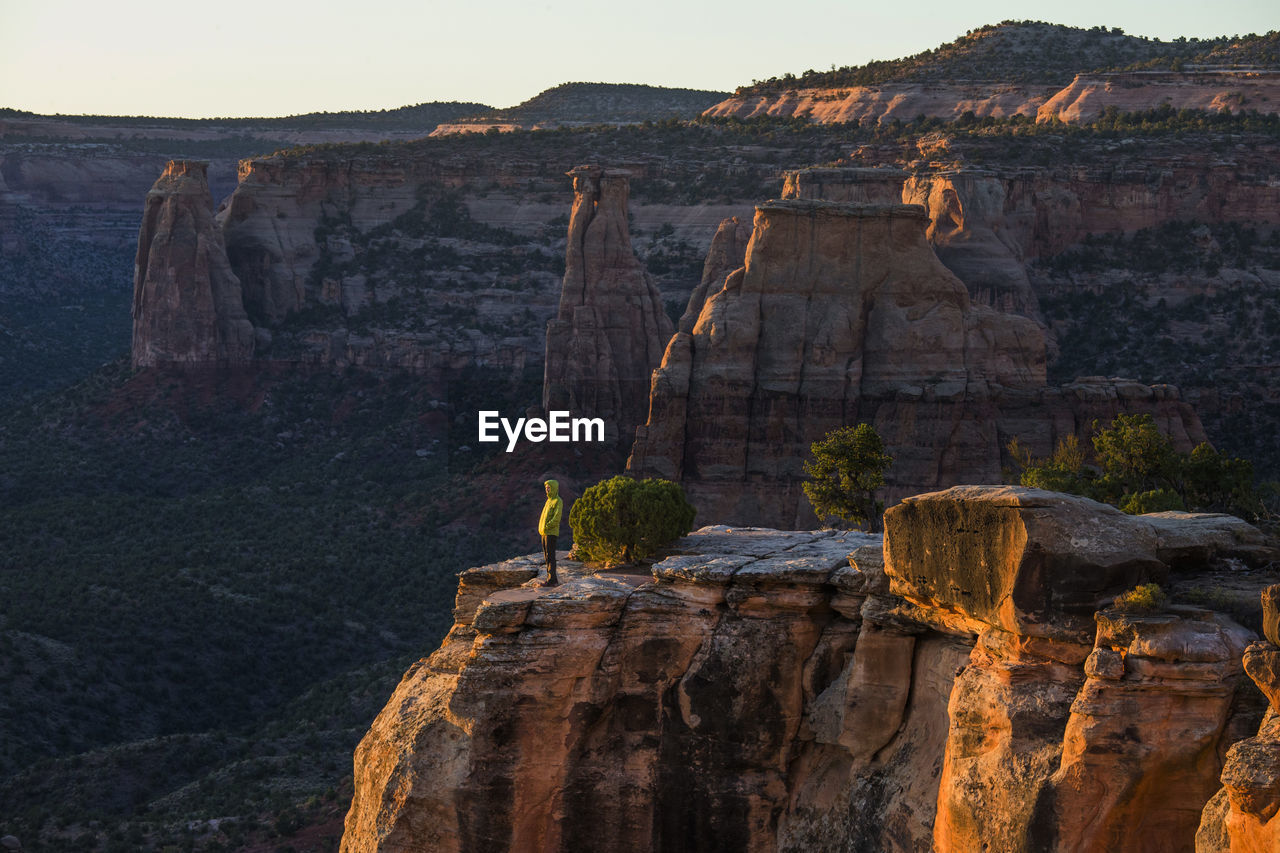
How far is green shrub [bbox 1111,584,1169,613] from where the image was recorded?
23.4 metres

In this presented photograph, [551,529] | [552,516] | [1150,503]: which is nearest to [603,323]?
[1150,503]

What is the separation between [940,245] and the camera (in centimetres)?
9331

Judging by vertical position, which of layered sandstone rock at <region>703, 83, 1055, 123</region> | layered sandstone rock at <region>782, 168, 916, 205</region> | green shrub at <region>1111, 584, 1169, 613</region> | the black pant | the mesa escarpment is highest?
layered sandstone rock at <region>703, 83, 1055, 123</region>

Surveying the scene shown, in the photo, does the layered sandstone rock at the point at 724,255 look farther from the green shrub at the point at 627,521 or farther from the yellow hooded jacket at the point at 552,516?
the yellow hooded jacket at the point at 552,516

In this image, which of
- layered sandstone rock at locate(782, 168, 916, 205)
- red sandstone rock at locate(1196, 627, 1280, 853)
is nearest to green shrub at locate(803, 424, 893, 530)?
red sandstone rock at locate(1196, 627, 1280, 853)

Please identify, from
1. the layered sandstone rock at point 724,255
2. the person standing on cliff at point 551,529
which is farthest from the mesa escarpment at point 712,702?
the layered sandstone rock at point 724,255

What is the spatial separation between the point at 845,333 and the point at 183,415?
5250 cm

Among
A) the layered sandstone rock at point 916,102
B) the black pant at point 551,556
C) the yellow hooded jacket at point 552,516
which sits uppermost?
the layered sandstone rock at point 916,102

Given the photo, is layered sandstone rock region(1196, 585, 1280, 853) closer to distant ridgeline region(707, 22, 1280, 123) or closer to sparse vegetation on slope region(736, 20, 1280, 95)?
distant ridgeline region(707, 22, 1280, 123)

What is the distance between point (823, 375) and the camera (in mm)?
66938

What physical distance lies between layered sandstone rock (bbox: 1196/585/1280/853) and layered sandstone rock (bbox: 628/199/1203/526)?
44.7 m

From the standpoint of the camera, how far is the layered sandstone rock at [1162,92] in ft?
388

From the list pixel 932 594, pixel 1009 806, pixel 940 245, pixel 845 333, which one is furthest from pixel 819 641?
pixel 940 245

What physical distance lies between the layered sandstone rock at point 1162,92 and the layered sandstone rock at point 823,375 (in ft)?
188
